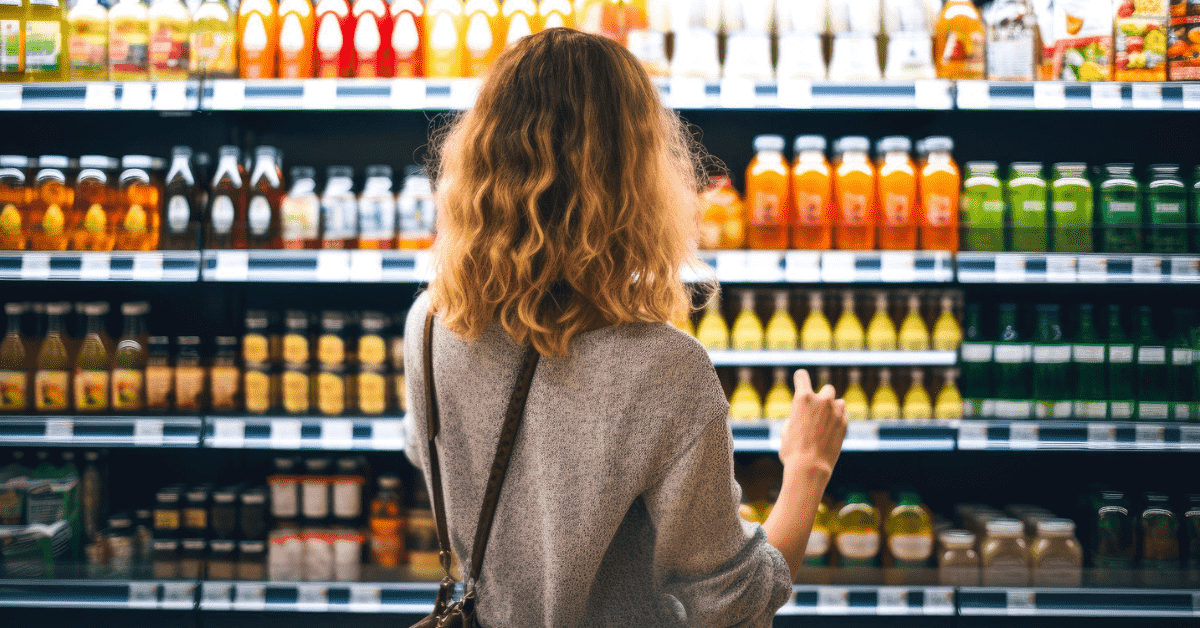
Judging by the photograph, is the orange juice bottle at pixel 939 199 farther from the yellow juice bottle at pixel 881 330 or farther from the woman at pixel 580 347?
the woman at pixel 580 347

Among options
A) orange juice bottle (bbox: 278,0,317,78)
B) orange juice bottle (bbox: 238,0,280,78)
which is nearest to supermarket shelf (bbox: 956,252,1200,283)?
orange juice bottle (bbox: 278,0,317,78)

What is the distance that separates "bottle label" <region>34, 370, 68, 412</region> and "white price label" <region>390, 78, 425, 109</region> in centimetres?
126

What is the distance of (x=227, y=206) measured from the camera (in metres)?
2.17

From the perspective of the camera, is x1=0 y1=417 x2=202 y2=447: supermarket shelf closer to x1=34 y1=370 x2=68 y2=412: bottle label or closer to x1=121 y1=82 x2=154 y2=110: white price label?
x1=34 y1=370 x2=68 y2=412: bottle label

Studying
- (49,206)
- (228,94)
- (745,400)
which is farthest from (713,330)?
(49,206)

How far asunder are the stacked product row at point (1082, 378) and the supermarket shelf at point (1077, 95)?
652mm

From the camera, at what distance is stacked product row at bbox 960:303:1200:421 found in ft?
6.93

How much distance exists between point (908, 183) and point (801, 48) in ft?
1.60

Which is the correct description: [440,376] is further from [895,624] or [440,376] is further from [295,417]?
[895,624]

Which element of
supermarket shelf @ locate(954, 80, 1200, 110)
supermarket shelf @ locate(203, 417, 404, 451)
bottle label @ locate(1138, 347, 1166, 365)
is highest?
supermarket shelf @ locate(954, 80, 1200, 110)

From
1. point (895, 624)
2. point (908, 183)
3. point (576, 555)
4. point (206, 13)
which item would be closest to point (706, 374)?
point (576, 555)

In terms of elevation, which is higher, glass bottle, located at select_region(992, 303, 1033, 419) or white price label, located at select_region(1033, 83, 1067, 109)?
white price label, located at select_region(1033, 83, 1067, 109)

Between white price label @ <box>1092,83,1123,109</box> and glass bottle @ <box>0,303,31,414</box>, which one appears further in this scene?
glass bottle @ <box>0,303,31,414</box>

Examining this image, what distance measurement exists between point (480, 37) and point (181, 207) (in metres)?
0.98
